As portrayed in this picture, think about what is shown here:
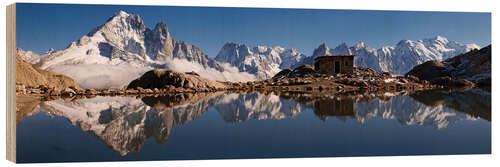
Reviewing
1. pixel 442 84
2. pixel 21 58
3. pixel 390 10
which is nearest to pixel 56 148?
pixel 21 58

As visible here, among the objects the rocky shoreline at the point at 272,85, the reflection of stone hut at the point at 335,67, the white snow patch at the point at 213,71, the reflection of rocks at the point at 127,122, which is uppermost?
the reflection of stone hut at the point at 335,67

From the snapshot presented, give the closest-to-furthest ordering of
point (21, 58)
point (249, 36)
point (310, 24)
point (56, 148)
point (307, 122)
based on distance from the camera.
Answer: point (56, 148) → point (307, 122) → point (21, 58) → point (310, 24) → point (249, 36)

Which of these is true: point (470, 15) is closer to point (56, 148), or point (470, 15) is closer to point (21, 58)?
point (56, 148)

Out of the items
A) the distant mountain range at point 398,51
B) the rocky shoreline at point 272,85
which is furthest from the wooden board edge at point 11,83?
the rocky shoreline at point 272,85

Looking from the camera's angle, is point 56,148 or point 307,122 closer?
point 56,148

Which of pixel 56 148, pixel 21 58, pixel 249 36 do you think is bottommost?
pixel 56 148

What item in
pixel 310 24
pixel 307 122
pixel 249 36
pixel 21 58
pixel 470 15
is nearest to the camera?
pixel 307 122

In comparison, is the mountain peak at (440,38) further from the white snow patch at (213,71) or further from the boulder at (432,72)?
the boulder at (432,72)
